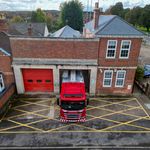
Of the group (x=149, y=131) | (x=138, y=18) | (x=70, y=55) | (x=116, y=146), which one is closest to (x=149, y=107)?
(x=149, y=131)

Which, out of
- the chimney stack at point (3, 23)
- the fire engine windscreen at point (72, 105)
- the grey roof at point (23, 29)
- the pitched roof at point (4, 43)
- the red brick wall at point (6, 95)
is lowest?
the red brick wall at point (6, 95)

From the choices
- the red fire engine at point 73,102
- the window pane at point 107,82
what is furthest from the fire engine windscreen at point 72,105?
the window pane at point 107,82

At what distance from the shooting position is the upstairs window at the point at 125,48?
17734mm

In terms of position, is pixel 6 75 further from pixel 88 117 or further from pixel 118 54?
pixel 118 54

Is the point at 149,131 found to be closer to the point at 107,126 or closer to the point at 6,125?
the point at 107,126

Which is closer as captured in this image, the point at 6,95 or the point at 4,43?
the point at 6,95

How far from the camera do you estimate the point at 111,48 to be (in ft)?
59.1

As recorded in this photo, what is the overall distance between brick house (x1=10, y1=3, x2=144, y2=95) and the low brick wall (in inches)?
30.7

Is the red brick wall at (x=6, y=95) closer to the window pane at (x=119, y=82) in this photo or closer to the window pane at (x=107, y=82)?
the window pane at (x=107, y=82)

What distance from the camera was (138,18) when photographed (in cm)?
6962

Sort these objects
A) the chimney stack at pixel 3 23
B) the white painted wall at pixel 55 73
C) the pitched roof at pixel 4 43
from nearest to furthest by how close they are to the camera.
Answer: the white painted wall at pixel 55 73 → the pitched roof at pixel 4 43 → the chimney stack at pixel 3 23

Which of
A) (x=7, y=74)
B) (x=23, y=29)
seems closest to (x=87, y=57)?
(x=7, y=74)

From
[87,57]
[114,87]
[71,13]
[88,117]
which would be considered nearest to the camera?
[88,117]

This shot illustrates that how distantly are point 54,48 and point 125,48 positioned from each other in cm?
787
